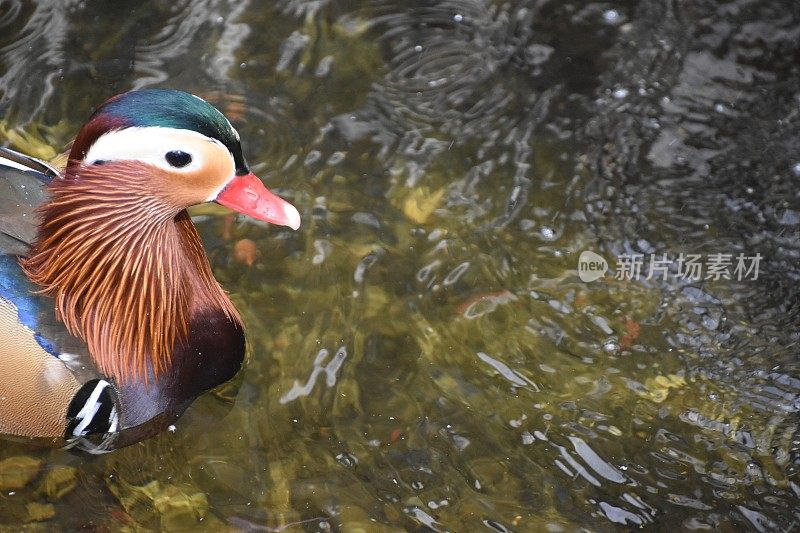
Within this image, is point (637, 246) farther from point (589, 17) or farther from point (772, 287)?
point (589, 17)

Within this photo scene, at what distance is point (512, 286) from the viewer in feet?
13.0

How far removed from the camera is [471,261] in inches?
158

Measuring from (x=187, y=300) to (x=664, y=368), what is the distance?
74.2 inches

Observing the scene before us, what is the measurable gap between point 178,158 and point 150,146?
9cm

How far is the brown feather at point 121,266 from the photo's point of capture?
314 centimetres

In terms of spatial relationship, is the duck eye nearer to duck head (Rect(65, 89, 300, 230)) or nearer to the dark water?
duck head (Rect(65, 89, 300, 230))

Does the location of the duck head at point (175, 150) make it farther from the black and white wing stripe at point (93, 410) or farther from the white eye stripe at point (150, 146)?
the black and white wing stripe at point (93, 410)

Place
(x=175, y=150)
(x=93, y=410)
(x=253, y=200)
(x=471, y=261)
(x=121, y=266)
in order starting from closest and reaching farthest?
(x=175, y=150) < (x=253, y=200) < (x=93, y=410) < (x=121, y=266) < (x=471, y=261)
